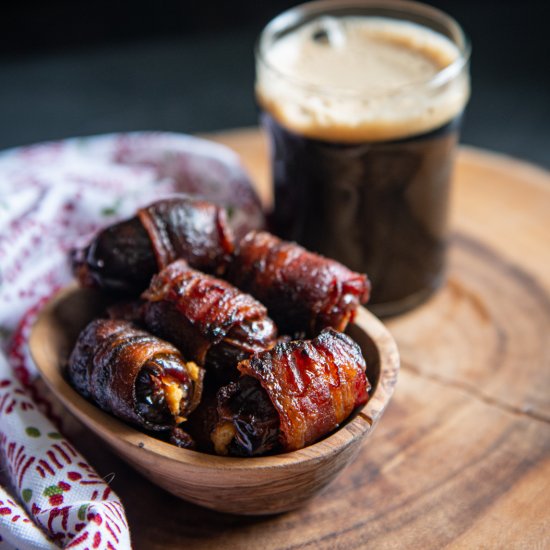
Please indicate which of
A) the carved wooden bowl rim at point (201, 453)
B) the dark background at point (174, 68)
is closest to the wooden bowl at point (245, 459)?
the carved wooden bowl rim at point (201, 453)

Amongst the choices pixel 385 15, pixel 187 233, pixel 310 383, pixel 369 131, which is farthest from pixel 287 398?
pixel 385 15

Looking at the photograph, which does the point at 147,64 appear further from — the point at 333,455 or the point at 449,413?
the point at 333,455

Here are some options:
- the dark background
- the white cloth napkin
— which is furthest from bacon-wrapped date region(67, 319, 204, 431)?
the dark background

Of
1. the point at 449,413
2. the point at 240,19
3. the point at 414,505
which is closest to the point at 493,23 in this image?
the point at 240,19

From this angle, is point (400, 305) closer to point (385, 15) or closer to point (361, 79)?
point (361, 79)

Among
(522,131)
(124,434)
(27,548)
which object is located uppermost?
(124,434)

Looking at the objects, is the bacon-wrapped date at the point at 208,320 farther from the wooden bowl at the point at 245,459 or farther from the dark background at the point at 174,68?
A: the dark background at the point at 174,68
